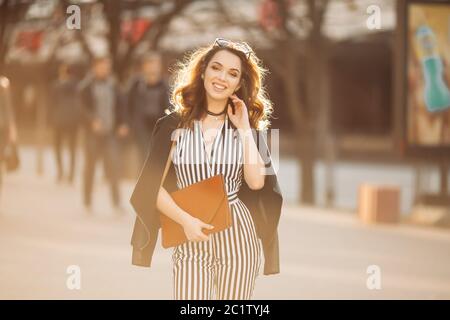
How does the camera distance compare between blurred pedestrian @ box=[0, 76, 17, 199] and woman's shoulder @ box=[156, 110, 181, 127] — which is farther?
blurred pedestrian @ box=[0, 76, 17, 199]

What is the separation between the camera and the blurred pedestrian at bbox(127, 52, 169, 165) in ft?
35.1

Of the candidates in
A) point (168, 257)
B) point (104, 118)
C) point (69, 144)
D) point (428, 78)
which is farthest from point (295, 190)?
point (168, 257)

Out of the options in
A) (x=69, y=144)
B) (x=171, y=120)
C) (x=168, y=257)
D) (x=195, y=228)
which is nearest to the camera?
(x=195, y=228)

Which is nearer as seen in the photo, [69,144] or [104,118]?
[104,118]

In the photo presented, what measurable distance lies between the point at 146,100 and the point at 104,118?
966 mm

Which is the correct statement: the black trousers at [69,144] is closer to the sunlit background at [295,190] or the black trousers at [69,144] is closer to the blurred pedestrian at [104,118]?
the sunlit background at [295,190]

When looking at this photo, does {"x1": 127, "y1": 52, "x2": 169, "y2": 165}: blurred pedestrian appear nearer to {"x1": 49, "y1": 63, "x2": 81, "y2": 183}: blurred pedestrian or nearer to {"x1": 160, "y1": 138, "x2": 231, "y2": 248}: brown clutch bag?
{"x1": 49, "y1": 63, "x2": 81, "y2": 183}: blurred pedestrian

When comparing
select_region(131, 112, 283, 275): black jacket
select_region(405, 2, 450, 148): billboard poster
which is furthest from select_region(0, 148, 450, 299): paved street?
select_region(131, 112, 283, 275): black jacket

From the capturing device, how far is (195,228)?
12.1ft

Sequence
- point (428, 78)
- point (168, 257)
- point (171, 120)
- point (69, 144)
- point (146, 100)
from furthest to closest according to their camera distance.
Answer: point (69, 144)
point (428, 78)
point (146, 100)
point (168, 257)
point (171, 120)

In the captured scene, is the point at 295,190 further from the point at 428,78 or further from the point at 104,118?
the point at 104,118
